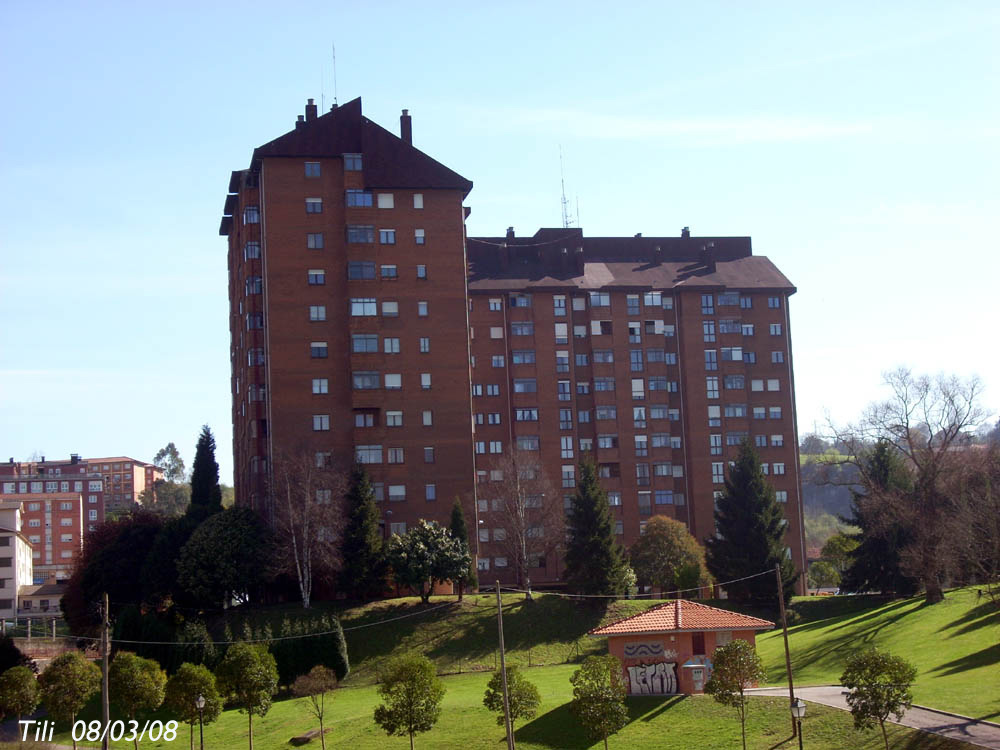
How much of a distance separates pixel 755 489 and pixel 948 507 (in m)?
15.2

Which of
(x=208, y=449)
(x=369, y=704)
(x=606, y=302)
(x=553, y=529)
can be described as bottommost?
(x=369, y=704)

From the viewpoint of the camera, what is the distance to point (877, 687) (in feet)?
143

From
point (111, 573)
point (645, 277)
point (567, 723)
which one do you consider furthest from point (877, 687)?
point (645, 277)

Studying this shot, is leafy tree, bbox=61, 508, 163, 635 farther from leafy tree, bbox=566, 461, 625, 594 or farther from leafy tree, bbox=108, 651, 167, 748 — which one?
leafy tree, bbox=566, 461, 625, 594

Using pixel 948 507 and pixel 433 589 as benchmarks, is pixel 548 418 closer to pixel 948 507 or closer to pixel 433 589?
pixel 433 589

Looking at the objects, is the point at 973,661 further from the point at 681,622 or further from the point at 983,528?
the point at 983,528

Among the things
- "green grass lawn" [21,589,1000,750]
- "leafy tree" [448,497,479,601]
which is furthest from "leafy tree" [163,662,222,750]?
"leafy tree" [448,497,479,601]

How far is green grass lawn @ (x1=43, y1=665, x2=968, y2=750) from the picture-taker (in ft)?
155

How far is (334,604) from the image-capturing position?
267ft

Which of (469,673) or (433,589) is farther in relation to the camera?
(433,589)

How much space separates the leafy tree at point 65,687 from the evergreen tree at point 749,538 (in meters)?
49.9

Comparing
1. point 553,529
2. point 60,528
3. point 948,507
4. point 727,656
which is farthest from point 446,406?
point 60,528

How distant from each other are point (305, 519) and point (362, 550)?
4556 millimetres

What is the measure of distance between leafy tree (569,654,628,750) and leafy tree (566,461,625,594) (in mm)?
34096
